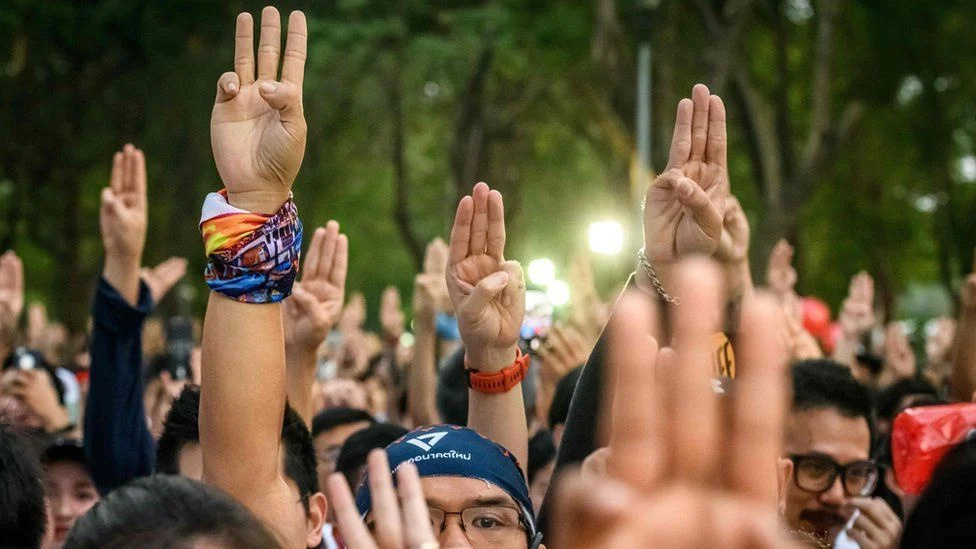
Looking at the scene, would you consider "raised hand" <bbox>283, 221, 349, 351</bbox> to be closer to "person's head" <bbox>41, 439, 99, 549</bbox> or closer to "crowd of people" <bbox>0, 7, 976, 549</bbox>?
"crowd of people" <bbox>0, 7, 976, 549</bbox>

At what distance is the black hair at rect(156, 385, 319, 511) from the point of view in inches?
147

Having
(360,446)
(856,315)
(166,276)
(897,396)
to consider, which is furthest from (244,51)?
(856,315)

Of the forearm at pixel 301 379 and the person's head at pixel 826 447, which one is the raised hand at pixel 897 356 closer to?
the person's head at pixel 826 447

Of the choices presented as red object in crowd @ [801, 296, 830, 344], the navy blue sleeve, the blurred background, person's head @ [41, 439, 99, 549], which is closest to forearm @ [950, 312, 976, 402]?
the navy blue sleeve

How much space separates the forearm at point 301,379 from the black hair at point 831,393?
159 centimetres

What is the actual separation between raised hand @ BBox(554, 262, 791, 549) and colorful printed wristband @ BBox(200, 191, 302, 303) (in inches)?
52.1

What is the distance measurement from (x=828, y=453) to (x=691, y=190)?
5.38 ft

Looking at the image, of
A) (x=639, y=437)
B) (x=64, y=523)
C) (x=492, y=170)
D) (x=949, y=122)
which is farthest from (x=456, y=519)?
(x=492, y=170)

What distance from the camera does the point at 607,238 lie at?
58.1 feet

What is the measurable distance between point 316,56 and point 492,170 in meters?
10.5

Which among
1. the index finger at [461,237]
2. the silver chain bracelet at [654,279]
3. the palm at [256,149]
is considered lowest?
the silver chain bracelet at [654,279]

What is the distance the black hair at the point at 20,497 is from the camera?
284cm

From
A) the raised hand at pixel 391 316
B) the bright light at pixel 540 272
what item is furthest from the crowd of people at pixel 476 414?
the bright light at pixel 540 272

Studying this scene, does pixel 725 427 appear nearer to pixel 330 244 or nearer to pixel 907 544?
pixel 907 544
